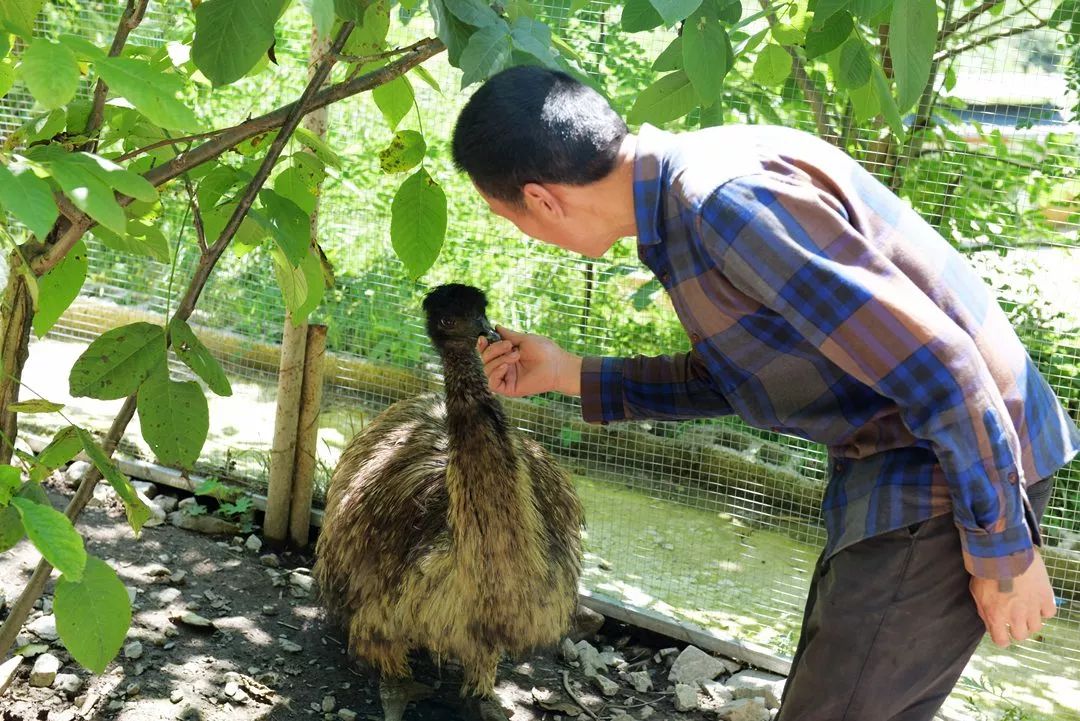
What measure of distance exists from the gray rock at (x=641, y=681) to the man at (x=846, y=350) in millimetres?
1693

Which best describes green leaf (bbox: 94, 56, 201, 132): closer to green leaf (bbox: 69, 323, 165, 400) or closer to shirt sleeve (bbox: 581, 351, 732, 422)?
green leaf (bbox: 69, 323, 165, 400)

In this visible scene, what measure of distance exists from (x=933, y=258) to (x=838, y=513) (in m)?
0.51

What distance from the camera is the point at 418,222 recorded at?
7.77 ft

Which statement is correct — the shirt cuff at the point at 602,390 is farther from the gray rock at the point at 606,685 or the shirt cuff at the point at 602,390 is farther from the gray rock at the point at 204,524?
the gray rock at the point at 204,524

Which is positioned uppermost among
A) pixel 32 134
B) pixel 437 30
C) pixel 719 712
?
pixel 437 30

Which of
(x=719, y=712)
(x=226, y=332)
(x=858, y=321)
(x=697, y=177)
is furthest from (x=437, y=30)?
(x=226, y=332)

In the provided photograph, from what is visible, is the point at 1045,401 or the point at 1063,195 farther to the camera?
the point at 1063,195

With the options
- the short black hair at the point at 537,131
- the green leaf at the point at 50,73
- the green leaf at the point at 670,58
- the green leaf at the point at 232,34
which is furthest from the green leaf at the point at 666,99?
the green leaf at the point at 50,73

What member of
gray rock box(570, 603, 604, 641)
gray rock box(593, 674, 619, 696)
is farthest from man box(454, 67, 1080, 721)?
gray rock box(570, 603, 604, 641)

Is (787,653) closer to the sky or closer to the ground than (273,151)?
closer to the ground

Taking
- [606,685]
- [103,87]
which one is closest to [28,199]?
[103,87]

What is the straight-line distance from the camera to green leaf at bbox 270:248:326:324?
221 centimetres

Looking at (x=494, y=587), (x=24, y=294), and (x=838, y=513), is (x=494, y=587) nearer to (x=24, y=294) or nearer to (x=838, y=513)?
(x=838, y=513)

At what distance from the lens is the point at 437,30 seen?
175 cm
